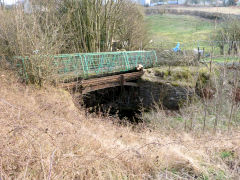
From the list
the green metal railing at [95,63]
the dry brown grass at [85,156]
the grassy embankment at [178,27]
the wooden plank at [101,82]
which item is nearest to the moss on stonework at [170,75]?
the wooden plank at [101,82]

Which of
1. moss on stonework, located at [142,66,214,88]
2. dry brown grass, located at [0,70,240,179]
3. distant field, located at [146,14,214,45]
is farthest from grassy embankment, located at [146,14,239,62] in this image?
dry brown grass, located at [0,70,240,179]

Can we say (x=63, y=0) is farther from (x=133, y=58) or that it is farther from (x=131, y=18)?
(x=131, y=18)

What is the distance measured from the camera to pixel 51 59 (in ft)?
27.2

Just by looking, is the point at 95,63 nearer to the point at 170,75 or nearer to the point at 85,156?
the point at 170,75

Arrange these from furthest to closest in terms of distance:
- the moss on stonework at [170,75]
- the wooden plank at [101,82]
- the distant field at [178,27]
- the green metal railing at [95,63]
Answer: the distant field at [178,27] → the moss on stonework at [170,75] → the wooden plank at [101,82] → the green metal railing at [95,63]

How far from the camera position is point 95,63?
11.9 metres

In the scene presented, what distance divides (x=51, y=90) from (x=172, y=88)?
7.44m

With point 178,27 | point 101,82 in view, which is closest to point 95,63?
point 101,82

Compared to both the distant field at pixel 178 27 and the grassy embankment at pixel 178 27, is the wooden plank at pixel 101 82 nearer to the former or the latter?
the grassy embankment at pixel 178 27

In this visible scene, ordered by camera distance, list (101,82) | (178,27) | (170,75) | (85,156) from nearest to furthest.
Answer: (85,156)
(101,82)
(170,75)
(178,27)

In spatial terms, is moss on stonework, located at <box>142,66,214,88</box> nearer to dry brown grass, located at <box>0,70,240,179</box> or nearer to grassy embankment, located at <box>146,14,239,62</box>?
dry brown grass, located at <box>0,70,240,179</box>

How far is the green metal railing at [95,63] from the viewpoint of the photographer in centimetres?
896

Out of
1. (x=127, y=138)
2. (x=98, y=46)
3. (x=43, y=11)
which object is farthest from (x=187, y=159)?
(x=98, y=46)

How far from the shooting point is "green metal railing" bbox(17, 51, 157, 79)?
8961 millimetres
